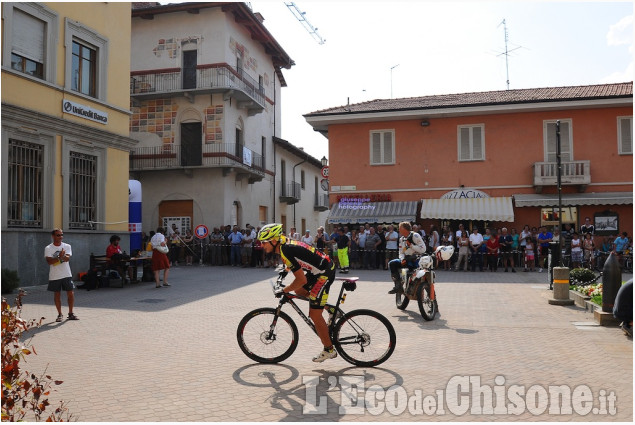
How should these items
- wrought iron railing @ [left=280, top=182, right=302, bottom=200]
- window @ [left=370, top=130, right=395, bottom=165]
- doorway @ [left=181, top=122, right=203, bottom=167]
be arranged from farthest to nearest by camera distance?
wrought iron railing @ [left=280, top=182, right=302, bottom=200] < doorway @ [left=181, top=122, right=203, bottom=167] < window @ [left=370, top=130, right=395, bottom=165]

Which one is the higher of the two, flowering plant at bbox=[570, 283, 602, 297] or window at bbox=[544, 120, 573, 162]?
window at bbox=[544, 120, 573, 162]

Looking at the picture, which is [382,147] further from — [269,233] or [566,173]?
[269,233]

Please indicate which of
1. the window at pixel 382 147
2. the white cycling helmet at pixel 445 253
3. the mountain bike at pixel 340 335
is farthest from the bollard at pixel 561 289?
the window at pixel 382 147

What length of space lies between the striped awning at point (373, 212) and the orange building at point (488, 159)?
47 mm

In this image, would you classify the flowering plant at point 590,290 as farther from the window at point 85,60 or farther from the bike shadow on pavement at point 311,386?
the window at point 85,60

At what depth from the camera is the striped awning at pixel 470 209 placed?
2425 centimetres

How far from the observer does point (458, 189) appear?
2581 centimetres

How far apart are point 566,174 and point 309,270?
20777mm

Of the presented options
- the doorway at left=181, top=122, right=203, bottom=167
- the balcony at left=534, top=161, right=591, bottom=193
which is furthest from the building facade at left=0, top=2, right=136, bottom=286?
the balcony at left=534, top=161, right=591, bottom=193

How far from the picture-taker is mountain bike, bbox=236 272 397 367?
6863mm

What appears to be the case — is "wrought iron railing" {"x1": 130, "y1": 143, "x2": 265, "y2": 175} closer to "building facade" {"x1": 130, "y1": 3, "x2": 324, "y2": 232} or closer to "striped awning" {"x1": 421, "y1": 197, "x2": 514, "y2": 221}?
"building facade" {"x1": 130, "y1": 3, "x2": 324, "y2": 232}

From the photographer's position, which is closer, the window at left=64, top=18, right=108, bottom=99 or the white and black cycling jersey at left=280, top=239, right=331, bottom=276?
the white and black cycling jersey at left=280, top=239, right=331, bottom=276

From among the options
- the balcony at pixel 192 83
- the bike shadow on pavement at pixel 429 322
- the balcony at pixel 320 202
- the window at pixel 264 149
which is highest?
the balcony at pixel 192 83

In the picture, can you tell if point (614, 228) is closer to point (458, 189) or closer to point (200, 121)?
point (458, 189)
